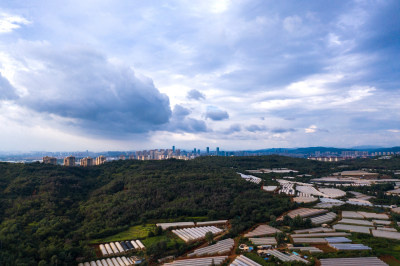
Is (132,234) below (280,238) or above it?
below

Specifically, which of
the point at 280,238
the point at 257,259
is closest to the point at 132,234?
the point at 257,259

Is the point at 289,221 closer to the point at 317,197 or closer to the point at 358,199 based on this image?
the point at 317,197

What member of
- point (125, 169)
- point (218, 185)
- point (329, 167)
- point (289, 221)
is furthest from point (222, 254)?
point (329, 167)

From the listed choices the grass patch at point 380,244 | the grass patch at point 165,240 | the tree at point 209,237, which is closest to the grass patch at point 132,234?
the grass patch at point 165,240

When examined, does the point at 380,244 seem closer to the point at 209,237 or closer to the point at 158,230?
the point at 209,237

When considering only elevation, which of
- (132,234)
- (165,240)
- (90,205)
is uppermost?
(90,205)

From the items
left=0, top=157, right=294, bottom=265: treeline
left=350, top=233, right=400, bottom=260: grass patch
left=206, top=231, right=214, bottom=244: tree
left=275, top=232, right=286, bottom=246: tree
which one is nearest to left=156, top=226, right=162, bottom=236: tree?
left=0, top=157, right=294, bottom=265: treeline
